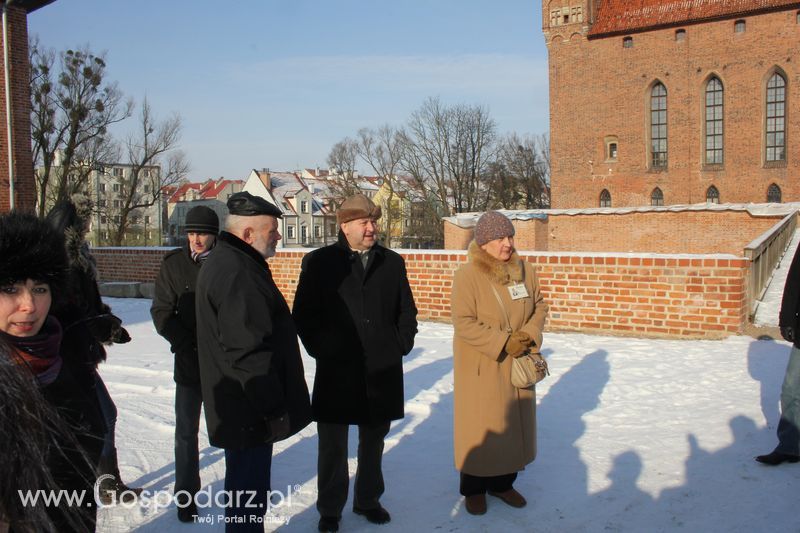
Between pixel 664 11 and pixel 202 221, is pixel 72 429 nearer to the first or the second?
pixel 202 221

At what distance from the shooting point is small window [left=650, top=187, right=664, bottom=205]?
130ft

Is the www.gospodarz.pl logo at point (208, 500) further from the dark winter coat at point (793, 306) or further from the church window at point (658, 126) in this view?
the church window at point (658, 126)

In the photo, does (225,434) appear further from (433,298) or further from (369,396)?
(433,298)

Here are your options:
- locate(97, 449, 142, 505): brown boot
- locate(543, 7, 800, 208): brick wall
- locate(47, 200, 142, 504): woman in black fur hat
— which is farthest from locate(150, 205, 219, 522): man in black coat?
locate(543, 7, 800, 208): brick wall

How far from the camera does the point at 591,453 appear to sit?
4.77 meters

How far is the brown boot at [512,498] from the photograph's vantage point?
12.9 ft

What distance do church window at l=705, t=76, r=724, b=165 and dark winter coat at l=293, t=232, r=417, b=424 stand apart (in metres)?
39.5

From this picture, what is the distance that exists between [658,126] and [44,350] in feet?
139

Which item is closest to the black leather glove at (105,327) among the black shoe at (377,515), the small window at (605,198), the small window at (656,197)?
the black shoe at (377,515)

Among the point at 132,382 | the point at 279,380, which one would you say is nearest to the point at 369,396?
the point at 279,380

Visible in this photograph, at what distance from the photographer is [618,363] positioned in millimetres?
7484

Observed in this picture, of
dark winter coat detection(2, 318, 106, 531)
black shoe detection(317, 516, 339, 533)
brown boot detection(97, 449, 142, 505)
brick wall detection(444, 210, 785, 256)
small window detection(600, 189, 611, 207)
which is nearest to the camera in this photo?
dark winter coat detection(2, 318, 106, 531)

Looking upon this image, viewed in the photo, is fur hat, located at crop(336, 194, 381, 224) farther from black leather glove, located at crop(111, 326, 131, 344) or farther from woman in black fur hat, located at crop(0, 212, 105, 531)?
woman in black fur hat, located at crop(0, 212, 105, 531)

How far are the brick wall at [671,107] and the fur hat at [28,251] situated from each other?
40.6 m
